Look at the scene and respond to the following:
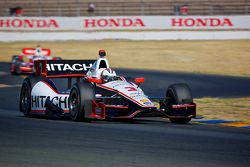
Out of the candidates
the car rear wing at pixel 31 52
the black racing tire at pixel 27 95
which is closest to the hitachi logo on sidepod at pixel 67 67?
the black racing tire at pixel 27 95

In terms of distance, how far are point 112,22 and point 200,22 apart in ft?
18.8

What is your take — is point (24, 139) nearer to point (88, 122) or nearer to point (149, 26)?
point (88, 122)

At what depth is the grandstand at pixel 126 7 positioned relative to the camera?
46875mm

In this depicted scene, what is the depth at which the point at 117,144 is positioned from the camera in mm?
9766

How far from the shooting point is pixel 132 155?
8.71m

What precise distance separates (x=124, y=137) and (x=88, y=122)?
2.61 m

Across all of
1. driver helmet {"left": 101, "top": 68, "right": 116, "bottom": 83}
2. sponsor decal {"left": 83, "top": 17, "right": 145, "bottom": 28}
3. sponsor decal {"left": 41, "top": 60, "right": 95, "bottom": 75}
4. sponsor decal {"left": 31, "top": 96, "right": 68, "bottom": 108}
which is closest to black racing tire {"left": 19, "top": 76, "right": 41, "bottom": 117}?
sponsor decal {"left": 31, "top": 96, "right": 68, "bottom": 108}

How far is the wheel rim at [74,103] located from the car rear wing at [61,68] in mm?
1838

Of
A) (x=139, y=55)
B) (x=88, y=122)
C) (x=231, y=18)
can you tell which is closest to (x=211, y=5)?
(x=231, y=18)

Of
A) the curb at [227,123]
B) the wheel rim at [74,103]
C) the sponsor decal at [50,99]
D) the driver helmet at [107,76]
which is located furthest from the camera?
the sponsor decal at [50,99]

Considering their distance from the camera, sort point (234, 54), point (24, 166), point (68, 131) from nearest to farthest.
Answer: point (24, 166)
point (68, 131)
point (234, 54)

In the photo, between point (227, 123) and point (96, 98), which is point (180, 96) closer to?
point (227, 123)

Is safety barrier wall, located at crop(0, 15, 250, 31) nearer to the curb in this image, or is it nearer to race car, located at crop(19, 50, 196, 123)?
race car, located at crop(19, 50, 196, 123)

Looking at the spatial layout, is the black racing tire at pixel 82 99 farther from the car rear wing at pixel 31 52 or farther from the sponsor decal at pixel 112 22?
the sponsor decal at pixel 112 22
